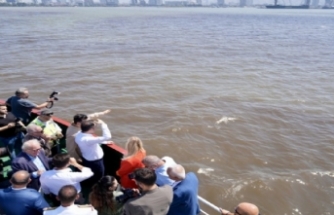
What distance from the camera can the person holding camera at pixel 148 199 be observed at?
152 inches

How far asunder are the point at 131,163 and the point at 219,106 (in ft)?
34.5

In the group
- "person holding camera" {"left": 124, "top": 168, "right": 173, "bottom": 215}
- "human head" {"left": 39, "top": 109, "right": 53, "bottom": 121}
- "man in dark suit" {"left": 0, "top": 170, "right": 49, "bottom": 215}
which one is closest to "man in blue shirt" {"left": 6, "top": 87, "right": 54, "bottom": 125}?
"human head" {"left": 39, "top": 109, "right": 53, "bottom": 121}

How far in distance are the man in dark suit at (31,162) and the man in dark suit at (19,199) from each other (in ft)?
2.30

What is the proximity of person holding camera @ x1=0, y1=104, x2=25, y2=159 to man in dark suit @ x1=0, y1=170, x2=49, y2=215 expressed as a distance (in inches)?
88.7

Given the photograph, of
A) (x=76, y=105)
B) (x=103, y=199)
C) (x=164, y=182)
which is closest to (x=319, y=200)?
(x=164, y=182)

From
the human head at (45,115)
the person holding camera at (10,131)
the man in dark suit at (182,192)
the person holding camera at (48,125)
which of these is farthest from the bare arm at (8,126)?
the man in dark suit at (182,192)

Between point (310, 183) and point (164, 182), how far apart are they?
19.5 ft

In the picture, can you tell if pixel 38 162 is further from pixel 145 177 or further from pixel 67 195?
pixel 145 177

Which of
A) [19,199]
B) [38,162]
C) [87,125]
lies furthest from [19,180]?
[87,125]

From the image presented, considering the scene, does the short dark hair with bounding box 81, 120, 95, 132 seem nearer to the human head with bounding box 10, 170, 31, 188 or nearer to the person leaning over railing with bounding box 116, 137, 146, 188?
the person leaning over railing with bounding box 116, 137, 146, 188

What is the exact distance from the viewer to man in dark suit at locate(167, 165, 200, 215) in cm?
422

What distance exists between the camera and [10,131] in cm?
621

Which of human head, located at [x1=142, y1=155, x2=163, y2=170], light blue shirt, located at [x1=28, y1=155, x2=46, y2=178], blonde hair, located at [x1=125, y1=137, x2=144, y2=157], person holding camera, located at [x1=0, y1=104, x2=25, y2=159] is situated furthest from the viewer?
person holding camera, located at [x1=0, y1=104, x2=25, y2=159]

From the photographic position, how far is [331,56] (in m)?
28.9
